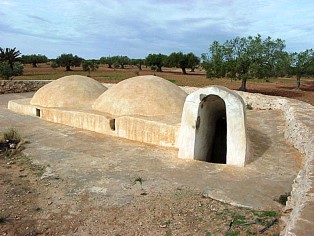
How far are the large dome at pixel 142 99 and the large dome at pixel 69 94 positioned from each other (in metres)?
1.73

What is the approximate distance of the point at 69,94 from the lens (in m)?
15.4

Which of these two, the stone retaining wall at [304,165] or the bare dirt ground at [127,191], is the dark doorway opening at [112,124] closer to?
the bare dirt ground at [127,191]

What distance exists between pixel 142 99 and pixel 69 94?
4.82 metres

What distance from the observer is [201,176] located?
7895mm

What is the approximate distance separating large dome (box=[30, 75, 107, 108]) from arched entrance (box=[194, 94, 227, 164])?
6.36m

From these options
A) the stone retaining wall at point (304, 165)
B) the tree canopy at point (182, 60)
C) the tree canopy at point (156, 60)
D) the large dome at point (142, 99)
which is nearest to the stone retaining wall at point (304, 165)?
the stone retaining wall at point (304, 165)

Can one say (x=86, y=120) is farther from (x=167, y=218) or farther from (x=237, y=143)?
(x=167, y=218)

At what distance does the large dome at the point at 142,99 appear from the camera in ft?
40.1

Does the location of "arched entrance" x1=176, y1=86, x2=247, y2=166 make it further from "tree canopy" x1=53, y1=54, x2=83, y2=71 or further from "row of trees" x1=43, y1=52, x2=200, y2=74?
"tree canopy" x1=53, y1=54, x2=83, y2=71

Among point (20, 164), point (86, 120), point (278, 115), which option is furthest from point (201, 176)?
point (278, 115)

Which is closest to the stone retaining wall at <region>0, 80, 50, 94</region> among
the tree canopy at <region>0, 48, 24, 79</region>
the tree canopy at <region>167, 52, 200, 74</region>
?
the tree canopy at <region>0, 48, 24, 79</region>

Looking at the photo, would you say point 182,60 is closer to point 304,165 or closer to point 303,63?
point 303,63

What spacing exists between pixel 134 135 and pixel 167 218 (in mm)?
5623

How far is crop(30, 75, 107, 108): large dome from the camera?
1508cm
